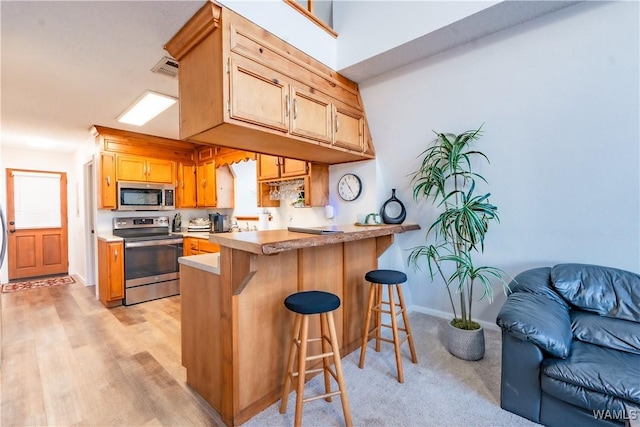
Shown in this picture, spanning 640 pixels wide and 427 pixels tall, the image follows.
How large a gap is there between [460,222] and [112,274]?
13.5 ft

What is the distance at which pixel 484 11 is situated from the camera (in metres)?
1.95

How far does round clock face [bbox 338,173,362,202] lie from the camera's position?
304 centimetres

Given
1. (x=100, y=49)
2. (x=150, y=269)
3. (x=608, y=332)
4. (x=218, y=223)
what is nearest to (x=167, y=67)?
(x=100, y=49)

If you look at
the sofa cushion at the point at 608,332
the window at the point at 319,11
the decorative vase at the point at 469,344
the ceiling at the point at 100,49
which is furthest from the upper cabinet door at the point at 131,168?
the sofa cushion at the point at 608,332

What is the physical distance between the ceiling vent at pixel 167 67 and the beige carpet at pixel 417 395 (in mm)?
2589

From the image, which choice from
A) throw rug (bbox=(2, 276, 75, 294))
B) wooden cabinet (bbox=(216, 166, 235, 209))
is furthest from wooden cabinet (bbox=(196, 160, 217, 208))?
throw rug (bbox=(2, 276, 75, 294))

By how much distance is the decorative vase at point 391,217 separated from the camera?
9.31ft

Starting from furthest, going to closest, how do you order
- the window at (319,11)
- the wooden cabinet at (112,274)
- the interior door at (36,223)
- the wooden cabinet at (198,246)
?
the interior door at (36,223) → the wooden cabinet at (198,246) → the wooden cabinet at (112,274) → the window at (319,11)

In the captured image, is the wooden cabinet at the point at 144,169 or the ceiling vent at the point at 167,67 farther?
the wooden cabinet at the point at 144,169

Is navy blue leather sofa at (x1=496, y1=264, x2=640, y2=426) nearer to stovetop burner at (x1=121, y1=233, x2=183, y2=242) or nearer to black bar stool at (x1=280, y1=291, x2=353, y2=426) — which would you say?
black bar stool at (x1=280, y1=291, x2=353, y2=426)

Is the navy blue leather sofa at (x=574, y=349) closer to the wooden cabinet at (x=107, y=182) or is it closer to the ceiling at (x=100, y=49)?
the ceiling at (x=100, y=49)

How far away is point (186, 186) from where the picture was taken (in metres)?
4.74

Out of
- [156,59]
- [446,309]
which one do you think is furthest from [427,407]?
[156,59]

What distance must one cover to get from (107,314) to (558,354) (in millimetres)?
4359
